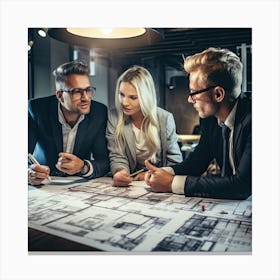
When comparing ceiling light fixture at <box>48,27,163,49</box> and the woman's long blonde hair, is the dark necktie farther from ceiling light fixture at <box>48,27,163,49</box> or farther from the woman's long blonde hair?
ceiling light fixture at <box>48,27,163,49</box>

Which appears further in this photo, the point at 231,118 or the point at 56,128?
the point at 56,128

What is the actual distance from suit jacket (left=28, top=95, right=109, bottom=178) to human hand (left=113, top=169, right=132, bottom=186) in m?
0.11

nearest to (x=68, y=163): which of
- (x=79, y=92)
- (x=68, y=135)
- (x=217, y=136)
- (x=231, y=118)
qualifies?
(x=68, y=135)

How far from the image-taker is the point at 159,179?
2.34 m

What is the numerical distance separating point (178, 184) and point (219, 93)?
655mm

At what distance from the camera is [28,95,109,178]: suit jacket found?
2.43m

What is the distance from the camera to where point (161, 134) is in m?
2.44

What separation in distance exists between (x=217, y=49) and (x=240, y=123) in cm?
51

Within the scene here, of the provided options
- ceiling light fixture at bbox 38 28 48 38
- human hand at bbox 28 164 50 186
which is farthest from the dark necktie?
ceiling light fixture at bbox 38 28 48 38

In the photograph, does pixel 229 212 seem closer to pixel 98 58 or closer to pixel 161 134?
pixel 161 134

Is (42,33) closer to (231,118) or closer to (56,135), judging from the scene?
(56,135)
